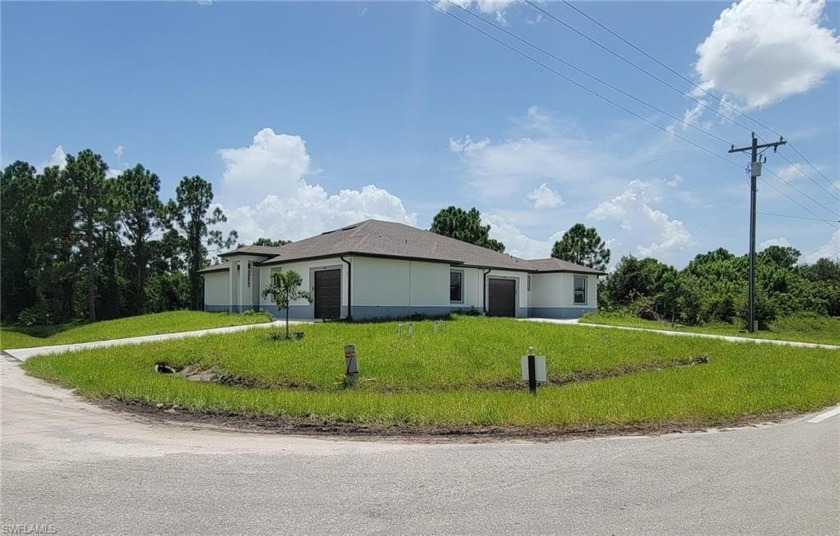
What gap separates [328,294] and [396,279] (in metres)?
3.13

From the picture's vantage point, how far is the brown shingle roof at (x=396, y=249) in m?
25.4

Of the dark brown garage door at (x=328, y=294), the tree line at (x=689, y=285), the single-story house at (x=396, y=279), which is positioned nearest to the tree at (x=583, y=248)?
the tree line at (x=689, y=285)

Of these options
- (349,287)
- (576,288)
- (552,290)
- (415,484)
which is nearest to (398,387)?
(415,484)

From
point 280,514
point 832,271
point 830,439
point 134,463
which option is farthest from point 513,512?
point 832,271

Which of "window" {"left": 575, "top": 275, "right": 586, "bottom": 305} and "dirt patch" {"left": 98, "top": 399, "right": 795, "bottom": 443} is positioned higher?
"window" {"left": 575, "top": 275, "right": 586, "bottom": 305}

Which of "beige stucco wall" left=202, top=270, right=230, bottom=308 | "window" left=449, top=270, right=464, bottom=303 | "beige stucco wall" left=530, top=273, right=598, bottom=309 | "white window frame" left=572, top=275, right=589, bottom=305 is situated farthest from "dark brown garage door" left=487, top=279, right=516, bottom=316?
"beige stucco wall" left=202, top=270, right=230, bottom=308

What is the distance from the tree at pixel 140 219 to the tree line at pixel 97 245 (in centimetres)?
8

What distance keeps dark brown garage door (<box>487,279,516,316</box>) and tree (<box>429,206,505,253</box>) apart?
1983cm

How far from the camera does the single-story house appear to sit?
24.7 metres

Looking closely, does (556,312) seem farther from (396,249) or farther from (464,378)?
(464,378)

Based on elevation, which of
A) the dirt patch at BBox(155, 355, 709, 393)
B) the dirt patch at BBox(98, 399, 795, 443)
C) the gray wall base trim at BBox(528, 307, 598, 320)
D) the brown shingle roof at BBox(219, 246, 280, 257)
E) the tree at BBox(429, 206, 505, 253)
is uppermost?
the tree at BBox(429, 206, 505, 253)

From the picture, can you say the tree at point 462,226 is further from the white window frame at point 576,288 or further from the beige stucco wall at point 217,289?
the beige stucco wall at point 217,289

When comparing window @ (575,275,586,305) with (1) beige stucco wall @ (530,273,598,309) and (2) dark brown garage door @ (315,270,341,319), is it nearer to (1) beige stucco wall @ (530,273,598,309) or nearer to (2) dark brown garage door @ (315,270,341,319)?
(1) beige stucco wall @ (530,273,598,309)

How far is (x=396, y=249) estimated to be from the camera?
86.2 feet
